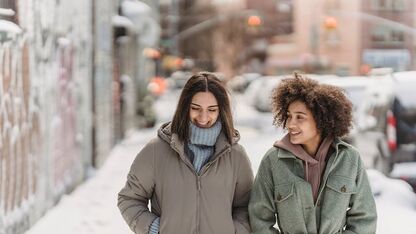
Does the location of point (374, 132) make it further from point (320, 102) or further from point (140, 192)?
point (140, 192)

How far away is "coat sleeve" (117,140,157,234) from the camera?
3.05m

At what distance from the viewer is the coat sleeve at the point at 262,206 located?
9.92 feet

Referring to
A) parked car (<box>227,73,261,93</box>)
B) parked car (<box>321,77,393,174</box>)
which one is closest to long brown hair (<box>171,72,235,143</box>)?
parked car (<box>321,77,393,174</box>)

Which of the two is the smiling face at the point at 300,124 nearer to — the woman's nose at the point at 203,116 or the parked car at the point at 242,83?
the woman's nose at the point at 203,116

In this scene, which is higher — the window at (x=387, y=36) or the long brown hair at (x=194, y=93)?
the window at (x=387, y=36)

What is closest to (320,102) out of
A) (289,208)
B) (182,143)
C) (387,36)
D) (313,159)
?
(313,159)

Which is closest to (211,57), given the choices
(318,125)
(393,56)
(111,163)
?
(393,56)

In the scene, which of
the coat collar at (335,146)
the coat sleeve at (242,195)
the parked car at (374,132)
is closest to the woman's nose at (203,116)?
the coat sleeve at (242,195)

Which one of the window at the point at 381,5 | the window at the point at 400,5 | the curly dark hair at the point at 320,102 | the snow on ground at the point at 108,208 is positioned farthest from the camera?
the window at the point at 381,5

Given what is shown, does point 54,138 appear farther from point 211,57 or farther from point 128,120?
point 211,57

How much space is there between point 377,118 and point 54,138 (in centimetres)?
393

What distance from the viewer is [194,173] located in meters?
3.01

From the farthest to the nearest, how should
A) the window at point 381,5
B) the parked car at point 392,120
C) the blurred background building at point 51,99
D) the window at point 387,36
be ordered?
the window at point 387,36, the window at point 381,5, the parked car at point 392,120, the blurred background building at point 51,99

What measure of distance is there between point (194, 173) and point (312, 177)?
52 cm
